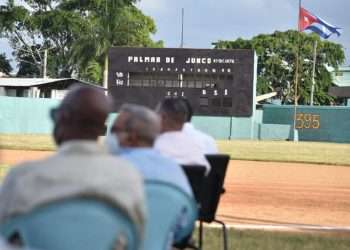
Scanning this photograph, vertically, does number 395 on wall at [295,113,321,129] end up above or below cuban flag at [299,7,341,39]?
below

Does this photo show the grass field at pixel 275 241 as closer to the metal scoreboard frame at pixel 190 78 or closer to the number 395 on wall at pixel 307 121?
the metal scoreboard frame at pixel 190 78

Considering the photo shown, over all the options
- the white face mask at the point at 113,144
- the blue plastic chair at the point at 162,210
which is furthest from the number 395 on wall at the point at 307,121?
the blue plastic chair at the point at 162,210

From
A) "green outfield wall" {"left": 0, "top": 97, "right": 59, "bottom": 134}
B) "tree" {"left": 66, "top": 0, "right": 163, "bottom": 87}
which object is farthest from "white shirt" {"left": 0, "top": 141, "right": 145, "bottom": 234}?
"tree" {"left": 66, "top": 0, "right": 163, "bottom": 87}

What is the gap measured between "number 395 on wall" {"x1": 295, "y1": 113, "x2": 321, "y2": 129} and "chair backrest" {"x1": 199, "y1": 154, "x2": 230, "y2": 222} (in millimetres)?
50947

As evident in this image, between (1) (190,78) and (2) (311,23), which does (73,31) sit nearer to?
(2) (311,23)

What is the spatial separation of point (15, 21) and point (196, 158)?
6159 centimetres

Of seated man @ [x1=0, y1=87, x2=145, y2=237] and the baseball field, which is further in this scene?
the baseball field

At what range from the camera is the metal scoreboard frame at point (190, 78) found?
26484mm

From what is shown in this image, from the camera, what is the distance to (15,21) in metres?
64.9

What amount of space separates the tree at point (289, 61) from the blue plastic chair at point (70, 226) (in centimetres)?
6889

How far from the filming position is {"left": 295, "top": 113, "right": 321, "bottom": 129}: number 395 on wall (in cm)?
5622

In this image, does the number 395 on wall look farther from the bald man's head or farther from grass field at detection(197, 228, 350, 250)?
the bald man's head

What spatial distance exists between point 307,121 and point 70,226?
54.2 meters

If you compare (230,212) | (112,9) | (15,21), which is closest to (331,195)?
(230,212)
